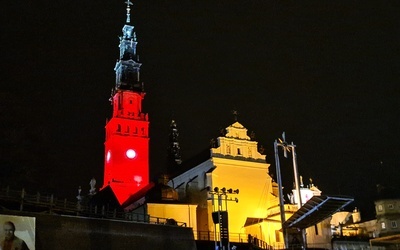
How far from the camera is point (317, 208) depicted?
2634 centimetres

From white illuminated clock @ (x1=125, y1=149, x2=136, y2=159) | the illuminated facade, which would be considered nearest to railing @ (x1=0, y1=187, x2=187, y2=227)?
the illuminated facade

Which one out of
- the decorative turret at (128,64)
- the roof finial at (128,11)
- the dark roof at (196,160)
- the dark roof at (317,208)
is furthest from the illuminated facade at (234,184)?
the roof finial at (128,11)

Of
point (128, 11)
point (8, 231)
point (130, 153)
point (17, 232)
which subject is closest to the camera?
point (8, 231)

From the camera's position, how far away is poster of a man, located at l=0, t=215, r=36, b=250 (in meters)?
26.3

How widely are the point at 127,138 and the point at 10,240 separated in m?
41.4

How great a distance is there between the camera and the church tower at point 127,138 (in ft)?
213

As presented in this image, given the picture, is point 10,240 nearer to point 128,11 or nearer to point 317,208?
point 317,208

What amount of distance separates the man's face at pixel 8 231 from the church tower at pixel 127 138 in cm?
3526

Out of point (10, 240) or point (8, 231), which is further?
point (8, 231)

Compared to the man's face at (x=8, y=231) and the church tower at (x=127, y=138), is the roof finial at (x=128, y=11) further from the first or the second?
the man's face at (x=8, y=231)

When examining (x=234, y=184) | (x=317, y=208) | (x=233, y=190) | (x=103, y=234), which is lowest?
(x=103, y=234)

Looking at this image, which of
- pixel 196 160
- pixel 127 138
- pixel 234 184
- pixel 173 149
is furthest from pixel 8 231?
pixel 173 149

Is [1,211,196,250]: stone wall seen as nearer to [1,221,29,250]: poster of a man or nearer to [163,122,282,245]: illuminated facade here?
[1,221,29,250]: poster of a man

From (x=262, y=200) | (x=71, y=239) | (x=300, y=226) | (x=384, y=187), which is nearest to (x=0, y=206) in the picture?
(x=71, y=239)
